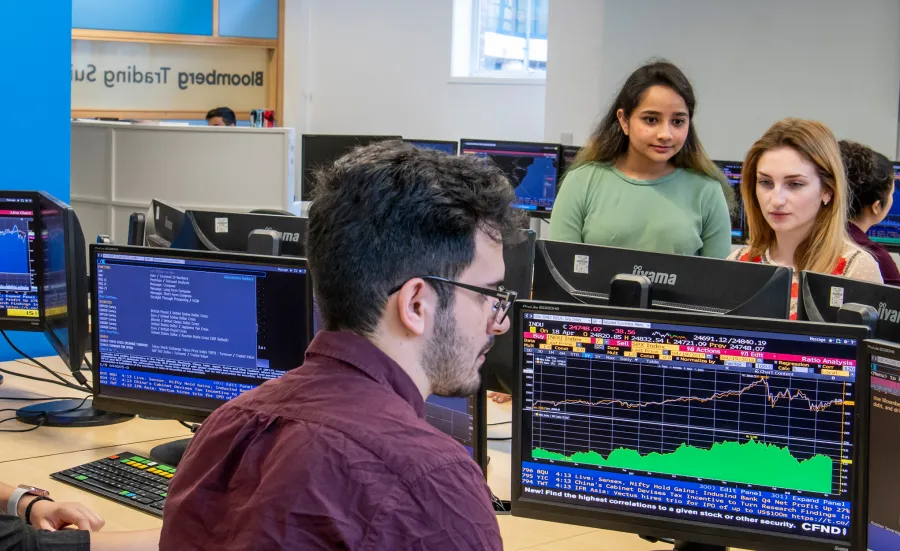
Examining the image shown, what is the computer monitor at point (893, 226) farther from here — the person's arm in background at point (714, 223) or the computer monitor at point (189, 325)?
the computer monitor at point (189, 325)

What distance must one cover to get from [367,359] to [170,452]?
→ 1.30 m

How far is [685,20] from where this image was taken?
6.34 metres

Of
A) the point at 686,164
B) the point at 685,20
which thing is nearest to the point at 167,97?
the point at 685,20

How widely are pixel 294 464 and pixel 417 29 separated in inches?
322

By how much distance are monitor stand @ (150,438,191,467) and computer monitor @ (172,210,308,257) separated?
0.57 metres

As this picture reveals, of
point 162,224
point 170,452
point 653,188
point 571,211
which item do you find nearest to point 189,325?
point 170,452

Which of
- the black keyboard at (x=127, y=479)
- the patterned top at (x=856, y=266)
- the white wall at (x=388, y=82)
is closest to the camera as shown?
the black keyboard at (x=127, y=479)

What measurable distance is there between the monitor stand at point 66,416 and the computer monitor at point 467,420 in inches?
39.3

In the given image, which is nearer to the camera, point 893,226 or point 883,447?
point 883,447

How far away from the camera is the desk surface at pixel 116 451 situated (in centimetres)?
191

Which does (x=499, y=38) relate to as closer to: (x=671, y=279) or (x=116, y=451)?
(x=116, y=451)

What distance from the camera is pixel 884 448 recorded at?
5.10 feet

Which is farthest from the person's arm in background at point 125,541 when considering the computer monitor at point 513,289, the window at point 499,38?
the window at point 499,38

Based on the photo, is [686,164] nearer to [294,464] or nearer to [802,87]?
[294,464]
